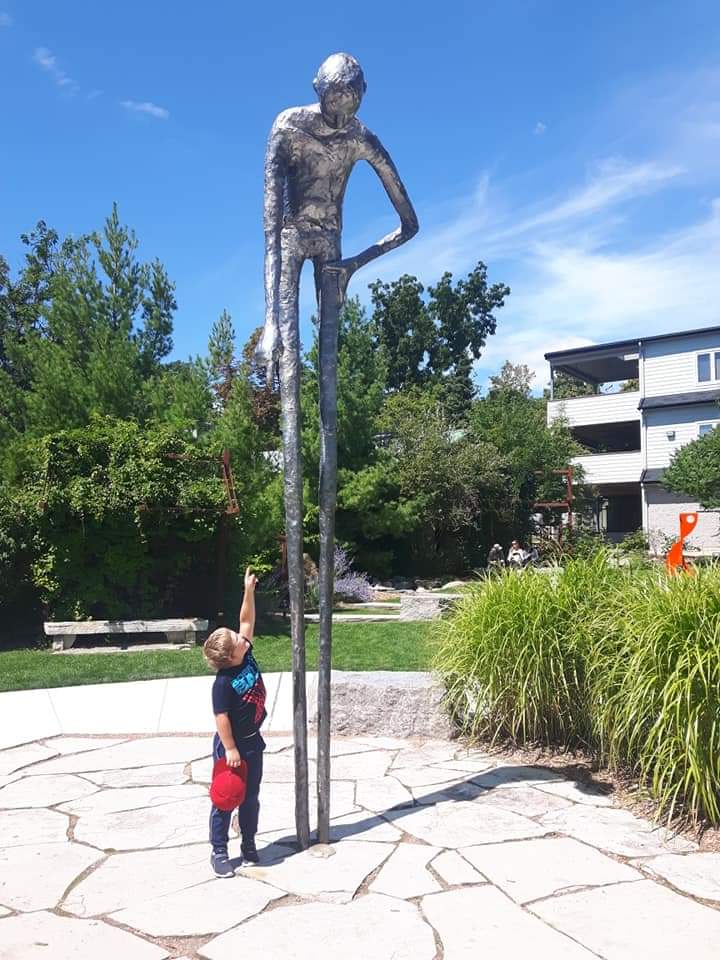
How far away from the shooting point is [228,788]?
343 centimetres

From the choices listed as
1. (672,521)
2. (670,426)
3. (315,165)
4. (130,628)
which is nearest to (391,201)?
(315,165)

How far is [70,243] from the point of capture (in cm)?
1581

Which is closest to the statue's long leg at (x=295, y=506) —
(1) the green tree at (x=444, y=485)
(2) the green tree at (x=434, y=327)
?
(1) the green tree at (x=444, y=485)

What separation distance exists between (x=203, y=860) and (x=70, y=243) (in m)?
14.5

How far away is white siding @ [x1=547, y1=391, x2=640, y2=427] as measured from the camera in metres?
28.3

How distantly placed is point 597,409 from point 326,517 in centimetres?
2676

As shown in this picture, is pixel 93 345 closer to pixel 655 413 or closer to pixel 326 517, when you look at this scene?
pixel 326 517

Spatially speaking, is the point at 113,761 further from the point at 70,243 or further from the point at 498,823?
the point at 70,243

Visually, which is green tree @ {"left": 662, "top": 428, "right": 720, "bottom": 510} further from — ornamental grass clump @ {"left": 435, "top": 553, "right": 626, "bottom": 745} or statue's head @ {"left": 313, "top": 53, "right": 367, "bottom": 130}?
statue's head @ {"left": 313, "top": 53, "right": 367, "bottom": 130}

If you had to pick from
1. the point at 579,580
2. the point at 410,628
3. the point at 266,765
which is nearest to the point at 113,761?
the point at 266,765

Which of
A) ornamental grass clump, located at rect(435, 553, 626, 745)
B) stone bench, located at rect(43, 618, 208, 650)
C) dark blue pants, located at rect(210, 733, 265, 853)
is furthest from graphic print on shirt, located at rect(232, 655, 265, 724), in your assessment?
stone bench, located at rect(43, 618, 208, 650)

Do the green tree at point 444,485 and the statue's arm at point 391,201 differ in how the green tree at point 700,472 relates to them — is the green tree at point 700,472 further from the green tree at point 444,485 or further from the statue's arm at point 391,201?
the statue's arm at point 391,201

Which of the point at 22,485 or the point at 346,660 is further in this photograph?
the point at 22,485

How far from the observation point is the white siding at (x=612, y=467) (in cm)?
2759
